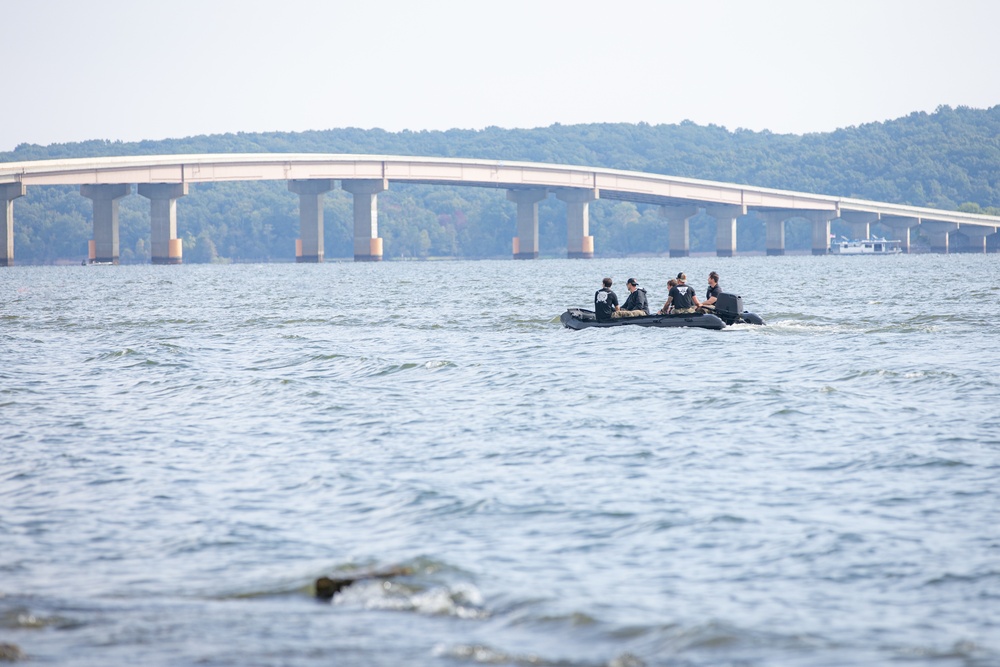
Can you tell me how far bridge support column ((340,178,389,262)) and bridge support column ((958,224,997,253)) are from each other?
8033 cm

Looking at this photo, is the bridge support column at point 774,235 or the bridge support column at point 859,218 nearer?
the bridge support column at point 859,218

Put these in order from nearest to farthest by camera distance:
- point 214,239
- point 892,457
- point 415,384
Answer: point 892,457 → point 415,384 → point 214,239

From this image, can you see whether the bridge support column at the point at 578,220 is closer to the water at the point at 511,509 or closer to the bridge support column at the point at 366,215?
the bridge support column at the point at 366,215

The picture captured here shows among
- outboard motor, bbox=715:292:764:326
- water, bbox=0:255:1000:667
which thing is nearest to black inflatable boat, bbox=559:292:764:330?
outboard motor, bbox=715:292:764:326

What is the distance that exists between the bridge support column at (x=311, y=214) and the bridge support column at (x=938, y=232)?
260 ft

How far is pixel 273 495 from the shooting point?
41.1ft

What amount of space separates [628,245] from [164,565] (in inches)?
7375

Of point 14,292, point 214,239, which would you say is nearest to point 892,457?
point 14,292

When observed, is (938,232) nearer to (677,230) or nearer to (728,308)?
(677,230)

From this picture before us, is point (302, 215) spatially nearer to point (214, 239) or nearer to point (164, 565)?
point (214, 239)

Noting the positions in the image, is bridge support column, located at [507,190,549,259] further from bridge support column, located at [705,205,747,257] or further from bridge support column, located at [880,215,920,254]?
bridge support column, located at [880,215,920,254]

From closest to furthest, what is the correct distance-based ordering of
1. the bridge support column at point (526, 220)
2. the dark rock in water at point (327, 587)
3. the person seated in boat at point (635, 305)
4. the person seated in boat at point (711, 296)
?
1. the dark rock in water at point (327, 587)
2. the person seated in boat at point (711, 296)
3. the person seated in boat at point (635, 305)
4. the bridge support column at point (526, 220)

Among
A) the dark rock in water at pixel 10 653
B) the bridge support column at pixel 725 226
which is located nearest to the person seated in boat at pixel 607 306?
the dark rock in water at pixel 10 653

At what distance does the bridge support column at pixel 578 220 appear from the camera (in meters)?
135
